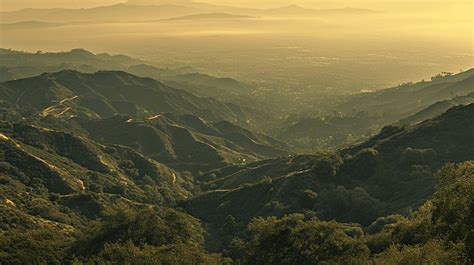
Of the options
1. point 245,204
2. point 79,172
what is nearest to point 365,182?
point 245,204

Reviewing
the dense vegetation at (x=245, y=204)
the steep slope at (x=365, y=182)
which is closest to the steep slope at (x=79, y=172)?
the dense vegetation at (x=245, y=204)

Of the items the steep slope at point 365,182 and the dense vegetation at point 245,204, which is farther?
the steep slope at point 365,182

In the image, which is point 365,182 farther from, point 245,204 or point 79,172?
point 79,172

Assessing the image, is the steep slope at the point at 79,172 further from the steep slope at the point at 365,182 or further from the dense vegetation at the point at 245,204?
the steep slope at the point at 365,182

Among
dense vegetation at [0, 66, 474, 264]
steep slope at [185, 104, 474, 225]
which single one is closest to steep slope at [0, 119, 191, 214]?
dense vegetation at [0, 66, 474, 264]

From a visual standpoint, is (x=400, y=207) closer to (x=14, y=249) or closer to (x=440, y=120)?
(x=440, y=120)

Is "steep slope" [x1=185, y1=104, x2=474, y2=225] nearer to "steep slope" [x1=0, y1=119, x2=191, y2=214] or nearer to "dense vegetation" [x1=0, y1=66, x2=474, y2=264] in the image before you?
"dense vegetation" [x1=0, y1=66, x2=474, y2=264]

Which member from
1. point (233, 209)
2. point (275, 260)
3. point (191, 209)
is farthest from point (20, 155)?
point (275, 260)

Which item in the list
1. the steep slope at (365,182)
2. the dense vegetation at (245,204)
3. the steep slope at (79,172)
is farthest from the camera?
the steep slope at (79,172)
